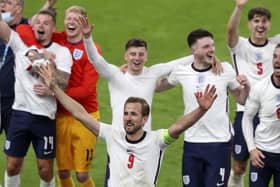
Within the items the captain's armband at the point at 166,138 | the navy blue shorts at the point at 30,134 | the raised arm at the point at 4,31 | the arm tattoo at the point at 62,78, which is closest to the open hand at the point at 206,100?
the captain's armband at the point at 166,138

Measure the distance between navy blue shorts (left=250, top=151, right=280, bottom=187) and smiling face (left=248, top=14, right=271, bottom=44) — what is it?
1751mm

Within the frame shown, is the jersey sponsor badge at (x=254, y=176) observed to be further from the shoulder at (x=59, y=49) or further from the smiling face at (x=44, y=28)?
the smiling face at (x=44, y=28)

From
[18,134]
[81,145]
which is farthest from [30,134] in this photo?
[81,145]

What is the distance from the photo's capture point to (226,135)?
9.86 metres

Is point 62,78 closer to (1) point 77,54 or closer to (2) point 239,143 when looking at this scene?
(1) point 77,54

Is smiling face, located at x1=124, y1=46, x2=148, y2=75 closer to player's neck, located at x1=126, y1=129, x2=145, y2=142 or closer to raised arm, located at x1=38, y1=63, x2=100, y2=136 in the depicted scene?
raised arm, located at x1=38, y1=63, x2=100, y2=136

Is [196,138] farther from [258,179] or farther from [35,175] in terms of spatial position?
[35,175]

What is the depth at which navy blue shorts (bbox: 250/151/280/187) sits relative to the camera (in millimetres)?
9656

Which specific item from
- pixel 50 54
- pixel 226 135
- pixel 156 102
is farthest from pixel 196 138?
pixel 156 102

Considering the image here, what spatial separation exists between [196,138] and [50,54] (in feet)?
6.10

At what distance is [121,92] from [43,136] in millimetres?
1046

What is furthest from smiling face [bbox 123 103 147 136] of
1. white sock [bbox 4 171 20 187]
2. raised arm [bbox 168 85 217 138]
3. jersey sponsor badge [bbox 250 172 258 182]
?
white sock [bbox 4 171 20 187]

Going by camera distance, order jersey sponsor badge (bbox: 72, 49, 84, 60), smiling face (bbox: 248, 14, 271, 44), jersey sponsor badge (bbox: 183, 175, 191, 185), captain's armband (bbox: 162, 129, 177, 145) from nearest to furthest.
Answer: captain's armband (bbox: 162, 129, 177, 145) → jersey sponsor badge (bbox: 183, 175, 191, 185) → jersey sponsor badge (bbox: 72, 49, 84, 60) → smiling face (bbox: 248, 14, 271, 44)

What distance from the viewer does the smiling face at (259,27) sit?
10.8 metres
